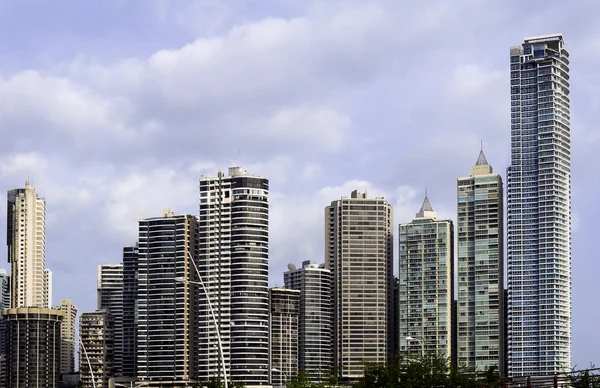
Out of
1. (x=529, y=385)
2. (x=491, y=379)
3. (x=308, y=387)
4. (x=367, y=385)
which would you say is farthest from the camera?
(x=308, y=387)

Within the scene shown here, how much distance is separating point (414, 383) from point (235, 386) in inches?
582

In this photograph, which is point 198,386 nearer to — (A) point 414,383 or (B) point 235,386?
(B) point 235,386

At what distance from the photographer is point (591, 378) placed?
52.8 m

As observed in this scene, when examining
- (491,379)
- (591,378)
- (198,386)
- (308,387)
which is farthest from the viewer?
(198,386)

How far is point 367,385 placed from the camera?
6719cm

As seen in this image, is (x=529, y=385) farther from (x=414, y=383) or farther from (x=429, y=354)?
(x=429, y=354)

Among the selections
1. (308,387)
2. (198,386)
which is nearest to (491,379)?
(308,387)

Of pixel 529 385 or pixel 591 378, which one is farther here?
pixel 591 378

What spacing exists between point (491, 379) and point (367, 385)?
351 inches

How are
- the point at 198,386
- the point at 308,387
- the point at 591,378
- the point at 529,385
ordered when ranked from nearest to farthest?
the point at 529,385, the point at 591,378, the point at 308,387, the point at 198,386

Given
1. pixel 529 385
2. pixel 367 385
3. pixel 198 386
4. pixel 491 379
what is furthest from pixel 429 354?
pixel 529 385

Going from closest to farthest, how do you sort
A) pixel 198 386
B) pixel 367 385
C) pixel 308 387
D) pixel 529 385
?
pixel 529 385 < pixel 367 385 < pixel 308 387 < pixel 198 386

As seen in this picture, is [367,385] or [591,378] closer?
[591,378]

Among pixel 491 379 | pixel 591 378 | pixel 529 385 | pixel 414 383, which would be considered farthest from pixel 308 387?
pixel 529 385
